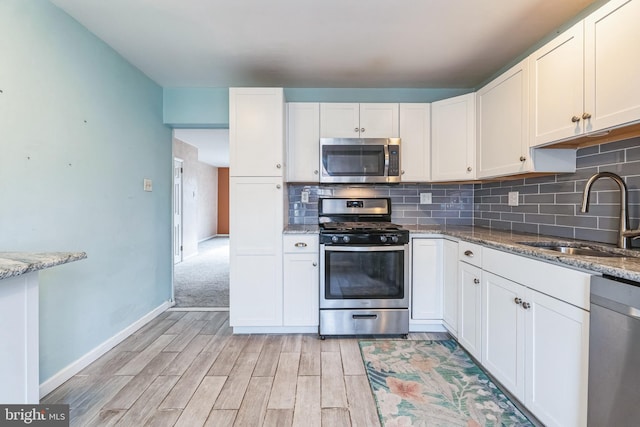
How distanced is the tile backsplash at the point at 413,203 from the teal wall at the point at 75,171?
148 cm

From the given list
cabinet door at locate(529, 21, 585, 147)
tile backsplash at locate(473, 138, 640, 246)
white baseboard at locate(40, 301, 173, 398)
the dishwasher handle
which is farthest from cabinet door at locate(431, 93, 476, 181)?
white baseboard at locate(40, 301, 173, 398)

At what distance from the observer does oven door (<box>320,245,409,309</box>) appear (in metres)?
2.48

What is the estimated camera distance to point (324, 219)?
3.04 metres

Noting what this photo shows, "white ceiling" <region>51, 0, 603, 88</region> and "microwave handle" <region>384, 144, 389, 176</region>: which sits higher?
"white ceiling" <region>51, 0, 603, 88</region>

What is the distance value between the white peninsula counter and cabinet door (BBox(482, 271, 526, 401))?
2.11m

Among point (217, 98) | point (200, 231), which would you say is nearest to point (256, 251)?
point (217, 98)

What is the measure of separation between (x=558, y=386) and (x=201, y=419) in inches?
68.0

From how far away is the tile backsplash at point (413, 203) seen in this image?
311 centimetres

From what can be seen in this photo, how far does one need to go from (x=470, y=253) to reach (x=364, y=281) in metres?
0.85

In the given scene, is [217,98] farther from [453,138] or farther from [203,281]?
[203,281]

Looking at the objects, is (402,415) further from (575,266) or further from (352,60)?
(352,60)

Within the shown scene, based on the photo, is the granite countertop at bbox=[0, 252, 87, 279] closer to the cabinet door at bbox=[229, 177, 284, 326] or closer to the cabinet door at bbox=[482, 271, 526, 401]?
the cabinet door at bbox=[229, 177, 284, 326]

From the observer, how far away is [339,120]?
282 cm

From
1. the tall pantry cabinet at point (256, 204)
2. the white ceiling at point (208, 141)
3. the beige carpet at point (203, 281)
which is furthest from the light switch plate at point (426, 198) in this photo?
the white ceiling at point (208, 141)
